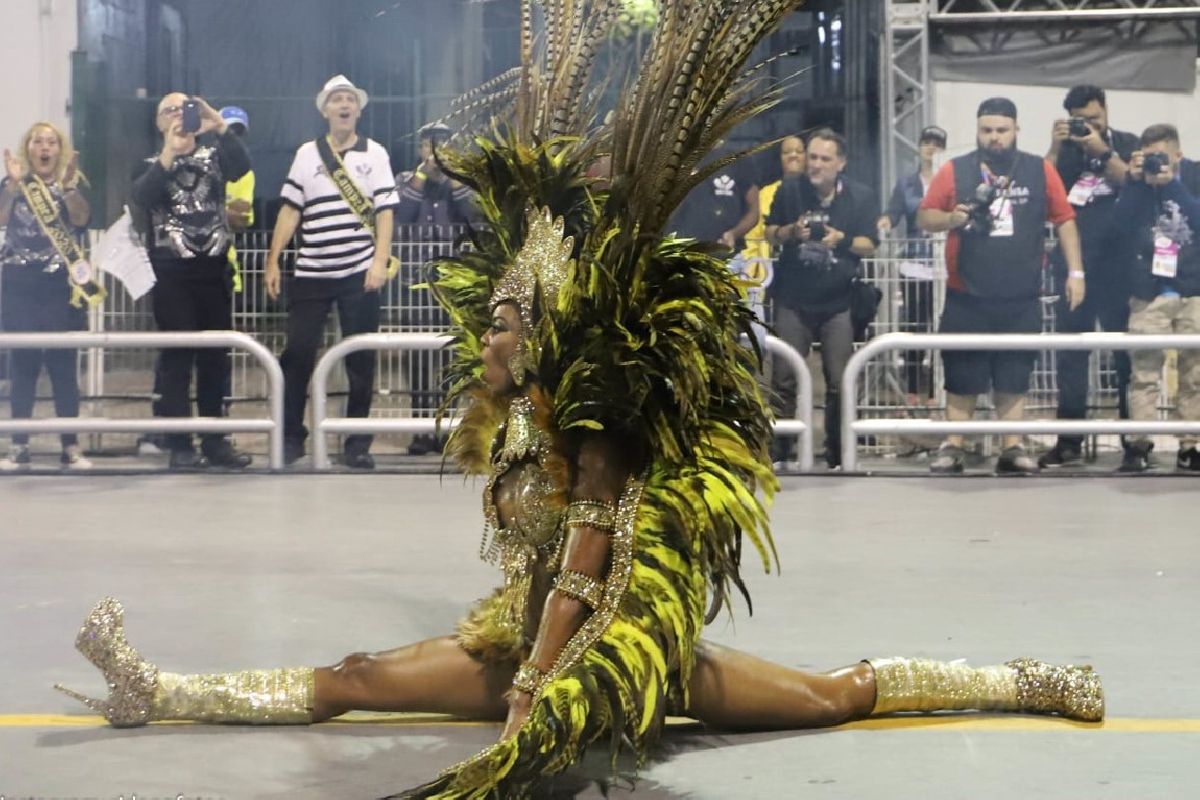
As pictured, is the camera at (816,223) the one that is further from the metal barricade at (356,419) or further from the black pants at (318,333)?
the black pants at (318,333)

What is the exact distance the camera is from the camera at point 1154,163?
945 centimetres

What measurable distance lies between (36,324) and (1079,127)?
6.04 metres

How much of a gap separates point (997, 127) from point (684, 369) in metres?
6.47

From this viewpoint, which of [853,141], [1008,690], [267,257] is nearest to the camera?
[1008,690]

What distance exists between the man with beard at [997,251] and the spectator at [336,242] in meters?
3.09

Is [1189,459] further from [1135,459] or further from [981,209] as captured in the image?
[981,209]

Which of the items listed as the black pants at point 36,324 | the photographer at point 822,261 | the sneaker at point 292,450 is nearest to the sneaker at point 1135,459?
the photographer at point 822,261

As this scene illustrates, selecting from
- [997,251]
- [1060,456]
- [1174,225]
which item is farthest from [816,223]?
[1174,225]

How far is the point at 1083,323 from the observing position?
9.61 m

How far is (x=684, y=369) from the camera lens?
3.28 meters

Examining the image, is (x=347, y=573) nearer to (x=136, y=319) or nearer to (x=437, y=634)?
(x=437, y=634)

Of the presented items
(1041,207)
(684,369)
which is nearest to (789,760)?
(684,369)

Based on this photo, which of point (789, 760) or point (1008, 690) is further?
point (1008, 690)

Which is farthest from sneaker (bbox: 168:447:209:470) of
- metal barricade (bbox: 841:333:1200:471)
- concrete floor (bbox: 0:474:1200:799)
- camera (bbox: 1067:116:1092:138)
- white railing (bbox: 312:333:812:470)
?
camera (bbox: 1067:116:1092:138)
